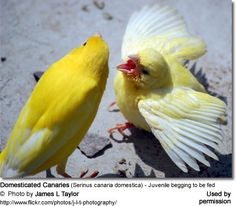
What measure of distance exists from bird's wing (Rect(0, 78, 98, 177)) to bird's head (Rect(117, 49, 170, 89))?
11.4 inches

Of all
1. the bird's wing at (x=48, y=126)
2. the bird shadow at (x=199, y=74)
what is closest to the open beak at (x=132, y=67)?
the bird's wing at (x=48, y=126)

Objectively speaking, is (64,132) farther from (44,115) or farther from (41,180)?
(41,180)

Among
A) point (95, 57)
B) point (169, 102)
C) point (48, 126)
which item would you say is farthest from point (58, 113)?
point (169, 102)

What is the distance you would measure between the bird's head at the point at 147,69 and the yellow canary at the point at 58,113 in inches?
8.1

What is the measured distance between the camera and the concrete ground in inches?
92.2

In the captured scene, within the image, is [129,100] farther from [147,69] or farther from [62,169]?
[62,169]

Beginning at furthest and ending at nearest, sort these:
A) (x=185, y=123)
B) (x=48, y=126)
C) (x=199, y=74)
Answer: (x=199, y=74)
(x=185, y=123)
(x=48, y=126)

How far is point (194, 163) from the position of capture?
2.01 m

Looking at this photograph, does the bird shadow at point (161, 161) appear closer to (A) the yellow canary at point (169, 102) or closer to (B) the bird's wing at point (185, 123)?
(A) the yellow canary at point (169, 102)

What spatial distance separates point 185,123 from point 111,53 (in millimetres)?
848

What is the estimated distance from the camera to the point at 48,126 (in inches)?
72.8

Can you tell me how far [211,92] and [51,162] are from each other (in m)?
1.14

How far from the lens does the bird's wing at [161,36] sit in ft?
7.80

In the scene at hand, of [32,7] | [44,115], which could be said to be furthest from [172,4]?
[44,115]
